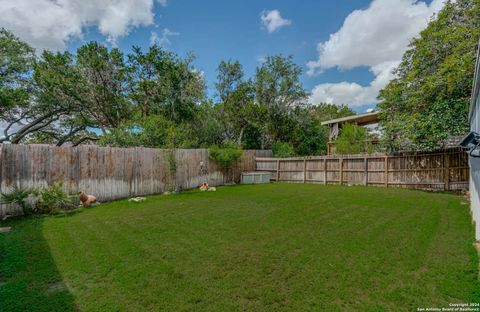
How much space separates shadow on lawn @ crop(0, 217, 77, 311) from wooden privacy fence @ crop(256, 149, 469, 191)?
Result: 11.3 meters

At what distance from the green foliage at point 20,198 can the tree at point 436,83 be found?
1193cm

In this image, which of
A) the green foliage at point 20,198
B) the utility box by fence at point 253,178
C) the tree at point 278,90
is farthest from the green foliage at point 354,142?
→ the green foliage at point 20,198

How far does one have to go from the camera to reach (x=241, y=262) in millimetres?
2939

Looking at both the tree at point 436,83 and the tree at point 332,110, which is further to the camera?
the tree at point 332,110

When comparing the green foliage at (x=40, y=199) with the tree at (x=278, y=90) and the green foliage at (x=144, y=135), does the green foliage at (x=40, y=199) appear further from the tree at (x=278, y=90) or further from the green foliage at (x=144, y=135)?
the tree at (x=278, y=90)

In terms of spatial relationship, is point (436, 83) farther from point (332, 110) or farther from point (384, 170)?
point (332, 110)

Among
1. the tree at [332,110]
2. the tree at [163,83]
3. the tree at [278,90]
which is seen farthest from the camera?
the tree at [332,110]

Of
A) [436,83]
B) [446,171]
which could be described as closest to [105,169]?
[436,83]

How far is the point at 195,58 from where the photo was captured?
13828mm

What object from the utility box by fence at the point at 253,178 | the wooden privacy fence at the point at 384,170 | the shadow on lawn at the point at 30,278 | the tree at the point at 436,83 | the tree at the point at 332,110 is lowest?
the shadow on lawn at the point at 30,278

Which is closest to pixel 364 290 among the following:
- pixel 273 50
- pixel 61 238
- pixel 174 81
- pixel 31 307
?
pixel 31 307

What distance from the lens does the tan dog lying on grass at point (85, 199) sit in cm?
661

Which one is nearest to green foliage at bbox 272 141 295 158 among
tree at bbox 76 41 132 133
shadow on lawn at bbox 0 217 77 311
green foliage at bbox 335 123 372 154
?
green foliage at bbox 335 123 372 154

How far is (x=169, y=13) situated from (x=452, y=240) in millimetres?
11999
